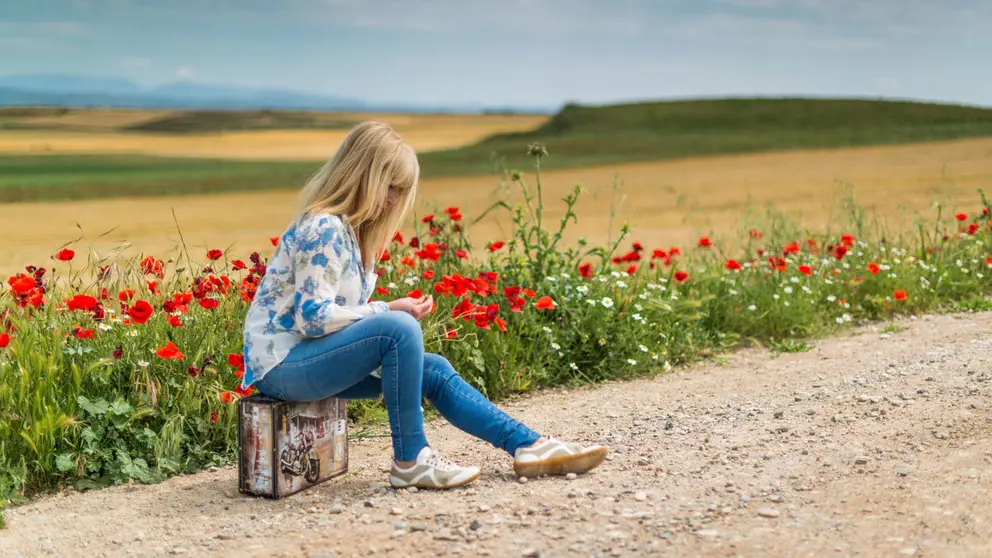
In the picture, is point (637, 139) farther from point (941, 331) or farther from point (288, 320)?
point (288, 320)

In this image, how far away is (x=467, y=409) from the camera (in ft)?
11.2

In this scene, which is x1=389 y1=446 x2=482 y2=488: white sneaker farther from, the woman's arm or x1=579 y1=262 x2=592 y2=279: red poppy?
x1=579 y1=262 x2=592 y2=279: red poppy

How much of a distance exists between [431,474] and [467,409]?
0.26m

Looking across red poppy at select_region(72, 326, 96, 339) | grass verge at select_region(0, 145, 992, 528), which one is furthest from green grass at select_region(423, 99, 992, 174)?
red poppy at select_region(72, 326, 96, 339)

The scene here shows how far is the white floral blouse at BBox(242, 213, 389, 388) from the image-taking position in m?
3.14

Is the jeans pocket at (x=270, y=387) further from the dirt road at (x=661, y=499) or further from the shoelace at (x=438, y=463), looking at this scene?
the shoelace at (x=438, y=463)

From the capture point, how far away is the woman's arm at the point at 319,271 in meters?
3.13

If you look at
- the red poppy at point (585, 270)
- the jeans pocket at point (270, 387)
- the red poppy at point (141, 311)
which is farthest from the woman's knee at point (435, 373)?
the red poppy at point (585, 270)

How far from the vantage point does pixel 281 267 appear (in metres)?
3.24

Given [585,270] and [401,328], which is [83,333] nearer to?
[401,328]

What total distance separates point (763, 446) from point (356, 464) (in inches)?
64.0

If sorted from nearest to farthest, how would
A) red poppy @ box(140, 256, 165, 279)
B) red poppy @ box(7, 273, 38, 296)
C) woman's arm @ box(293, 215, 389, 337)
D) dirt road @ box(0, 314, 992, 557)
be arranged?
dirt road @ box(0, 314, 992, 557) → woman's arm @ box(293, 215, 389, 337) → red poppy @ box(7, 273, 38, 296) → red poppy @ box(140, 256, 165, 279)

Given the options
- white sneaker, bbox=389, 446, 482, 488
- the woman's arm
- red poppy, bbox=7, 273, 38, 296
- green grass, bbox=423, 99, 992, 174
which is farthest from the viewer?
green grass, bbox=423, 99, 992, 174

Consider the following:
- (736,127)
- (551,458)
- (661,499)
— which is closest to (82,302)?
(551,458)
